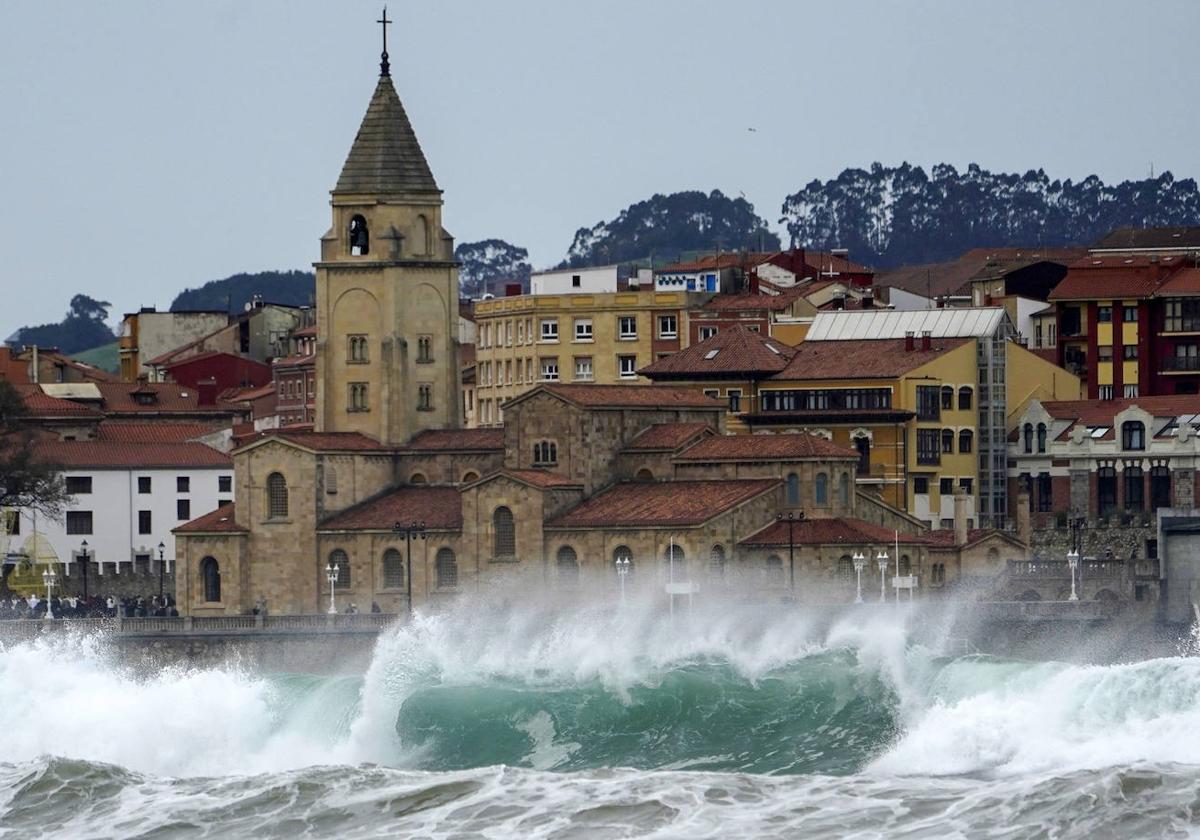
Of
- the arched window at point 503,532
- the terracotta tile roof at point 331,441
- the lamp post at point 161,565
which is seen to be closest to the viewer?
the arched window at point 503,532

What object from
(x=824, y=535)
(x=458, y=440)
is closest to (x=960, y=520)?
(x=824, y=535)

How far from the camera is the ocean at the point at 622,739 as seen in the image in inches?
2667

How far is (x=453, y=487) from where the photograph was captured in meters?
119

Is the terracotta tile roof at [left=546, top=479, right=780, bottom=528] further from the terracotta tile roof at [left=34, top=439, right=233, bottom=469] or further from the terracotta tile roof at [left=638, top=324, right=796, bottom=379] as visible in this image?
the terracotta tile roof at [left=34, top=439, right=233, bottom=469]

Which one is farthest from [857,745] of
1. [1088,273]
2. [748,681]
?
[1088,273]

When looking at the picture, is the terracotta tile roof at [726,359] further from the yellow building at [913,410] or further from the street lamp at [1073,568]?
the street lamp at [1073,568]

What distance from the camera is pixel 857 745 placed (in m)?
78.5

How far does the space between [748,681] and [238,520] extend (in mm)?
36540

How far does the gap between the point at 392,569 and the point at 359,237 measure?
11814 mm

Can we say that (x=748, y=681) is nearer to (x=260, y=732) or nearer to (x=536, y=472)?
(x=260, y=732)

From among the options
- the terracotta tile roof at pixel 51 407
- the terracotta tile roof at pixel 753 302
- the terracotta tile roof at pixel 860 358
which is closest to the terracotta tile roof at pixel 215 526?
the terracotta tile roof at pixel 860 358

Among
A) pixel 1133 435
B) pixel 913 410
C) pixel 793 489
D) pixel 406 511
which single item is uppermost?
pixel 913 410

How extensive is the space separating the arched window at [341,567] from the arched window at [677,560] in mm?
11811

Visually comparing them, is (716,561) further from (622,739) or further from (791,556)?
(622,739)
